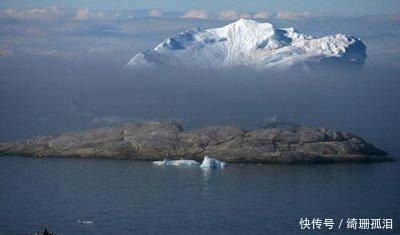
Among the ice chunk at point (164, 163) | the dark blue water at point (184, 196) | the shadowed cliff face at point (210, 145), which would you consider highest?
the shadowed cliff face at point (210, 145)

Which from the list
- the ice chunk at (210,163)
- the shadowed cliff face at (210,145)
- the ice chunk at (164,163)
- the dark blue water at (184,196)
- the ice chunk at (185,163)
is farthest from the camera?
the shadowed cliff face at (210,145)

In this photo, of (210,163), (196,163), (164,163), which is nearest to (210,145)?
(196,163)

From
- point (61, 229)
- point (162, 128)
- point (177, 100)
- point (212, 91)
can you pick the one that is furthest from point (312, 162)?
point (212, 91)

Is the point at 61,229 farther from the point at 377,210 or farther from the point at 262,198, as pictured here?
the point at 377,210

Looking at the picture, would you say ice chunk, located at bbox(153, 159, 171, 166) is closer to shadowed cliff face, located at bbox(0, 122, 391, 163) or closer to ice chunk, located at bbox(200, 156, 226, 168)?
shadowed cliff face, located at bbox(0, 122, 391, 163)

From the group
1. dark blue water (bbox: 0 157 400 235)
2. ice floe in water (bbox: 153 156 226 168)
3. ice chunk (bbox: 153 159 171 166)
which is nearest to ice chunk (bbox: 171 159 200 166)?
ice floe in water (bbox: 153 156 226 168)

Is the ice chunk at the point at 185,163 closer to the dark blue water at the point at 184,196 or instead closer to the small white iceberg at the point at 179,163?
the small white iceberg at the point at 179,163

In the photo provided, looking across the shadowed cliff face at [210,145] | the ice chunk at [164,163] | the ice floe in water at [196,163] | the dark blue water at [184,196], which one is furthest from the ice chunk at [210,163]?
the shadowed cliff face at [210,145]
